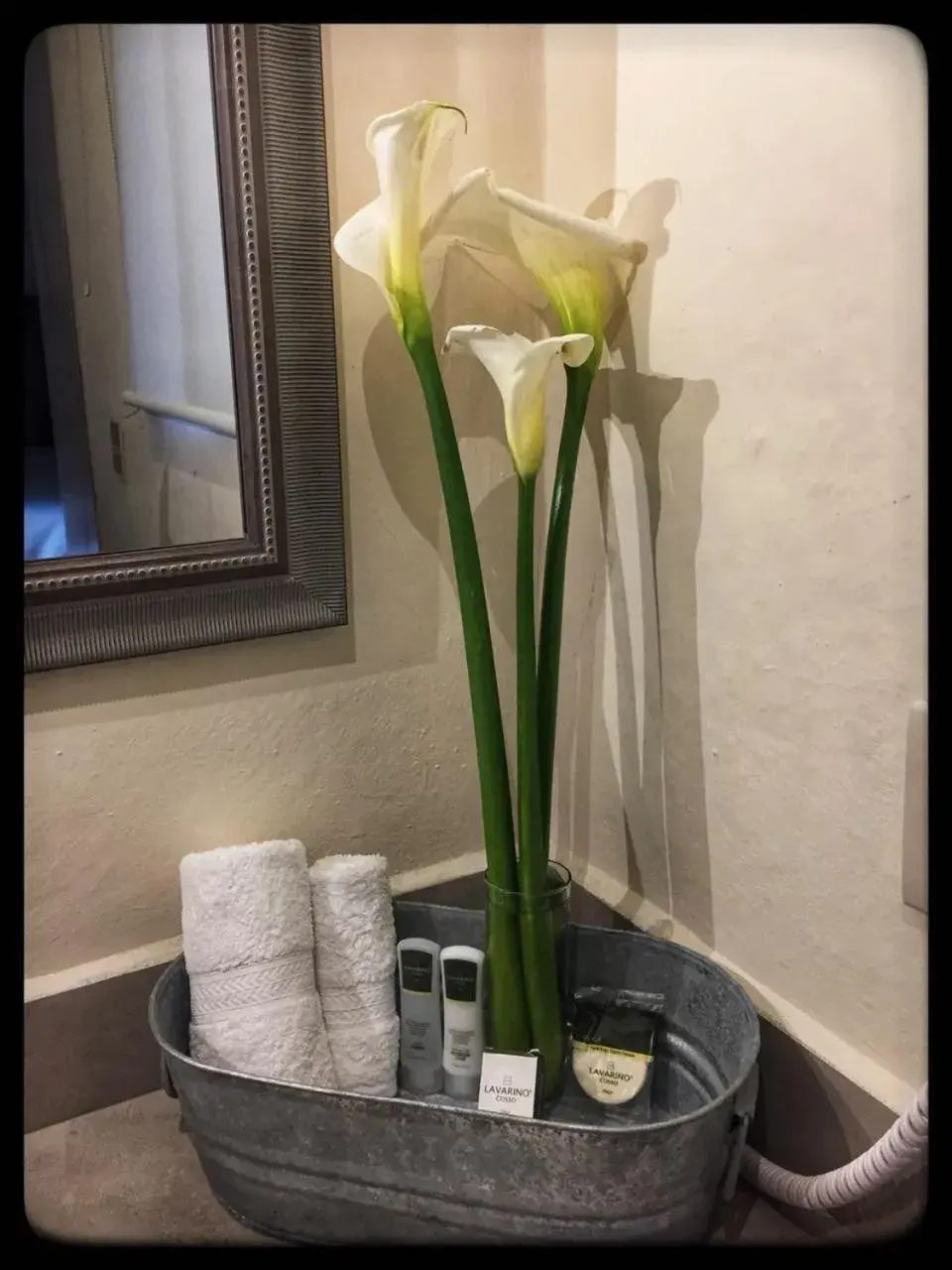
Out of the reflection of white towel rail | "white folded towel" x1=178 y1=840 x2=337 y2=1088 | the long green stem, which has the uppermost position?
the reflection of white towel rail

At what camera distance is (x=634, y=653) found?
2.58 ft

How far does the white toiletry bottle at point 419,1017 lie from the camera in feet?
2.38

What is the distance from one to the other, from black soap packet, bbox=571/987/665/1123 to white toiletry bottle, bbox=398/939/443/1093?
10cm

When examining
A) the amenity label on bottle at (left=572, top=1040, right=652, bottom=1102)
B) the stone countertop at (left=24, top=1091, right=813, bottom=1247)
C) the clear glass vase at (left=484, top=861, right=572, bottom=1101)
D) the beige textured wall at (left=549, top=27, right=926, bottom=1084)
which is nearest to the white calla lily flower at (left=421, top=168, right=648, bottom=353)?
the beige textured wall at (left=549, top=27, right=926, bottom=1084)

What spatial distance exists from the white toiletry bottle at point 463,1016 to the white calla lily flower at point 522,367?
34cm

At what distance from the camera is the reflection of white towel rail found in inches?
26.8

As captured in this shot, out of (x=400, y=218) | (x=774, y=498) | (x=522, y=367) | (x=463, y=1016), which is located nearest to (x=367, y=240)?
(x=400, y=218)

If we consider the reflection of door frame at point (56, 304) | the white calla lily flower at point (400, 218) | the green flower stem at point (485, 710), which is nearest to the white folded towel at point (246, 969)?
the green flower stem at point (485, 710)

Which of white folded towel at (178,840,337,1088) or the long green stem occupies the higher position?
the long green stem

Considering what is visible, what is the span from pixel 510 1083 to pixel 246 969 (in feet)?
0.63

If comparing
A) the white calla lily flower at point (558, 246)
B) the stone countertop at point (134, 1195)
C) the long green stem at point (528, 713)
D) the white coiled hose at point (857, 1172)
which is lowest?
the stone countertop at point (134, 1195)

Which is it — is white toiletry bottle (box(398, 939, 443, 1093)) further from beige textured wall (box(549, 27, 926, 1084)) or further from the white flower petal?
the white flower petal

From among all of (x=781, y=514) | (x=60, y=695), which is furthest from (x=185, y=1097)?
(x=781, y=514)

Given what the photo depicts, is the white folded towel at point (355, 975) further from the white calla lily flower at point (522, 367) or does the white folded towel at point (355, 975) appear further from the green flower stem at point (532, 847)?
the white calla lily flower at point (522, 367)
